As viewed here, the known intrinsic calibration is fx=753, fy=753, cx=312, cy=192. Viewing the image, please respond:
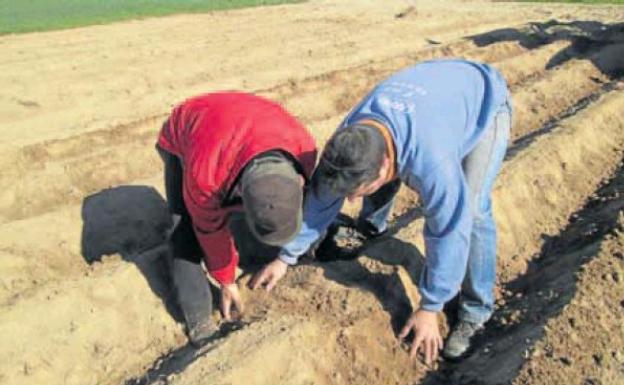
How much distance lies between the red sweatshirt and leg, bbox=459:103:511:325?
80 centimetres

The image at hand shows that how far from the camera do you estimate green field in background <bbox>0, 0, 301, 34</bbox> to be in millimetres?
14109

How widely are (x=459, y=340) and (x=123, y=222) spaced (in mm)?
2578

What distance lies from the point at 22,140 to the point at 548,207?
188 inches

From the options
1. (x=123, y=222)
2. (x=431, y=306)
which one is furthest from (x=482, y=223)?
(x=123, y=222)

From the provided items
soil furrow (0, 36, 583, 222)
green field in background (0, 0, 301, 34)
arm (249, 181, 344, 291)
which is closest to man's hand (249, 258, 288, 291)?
arm (249, 181, 344, 291)

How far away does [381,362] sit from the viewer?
12.8 ft

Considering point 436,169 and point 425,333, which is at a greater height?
point 436,169

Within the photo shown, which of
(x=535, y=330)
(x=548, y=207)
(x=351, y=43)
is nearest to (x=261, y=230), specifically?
(x=535, y=330)

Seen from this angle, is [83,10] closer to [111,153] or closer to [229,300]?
[111,153]

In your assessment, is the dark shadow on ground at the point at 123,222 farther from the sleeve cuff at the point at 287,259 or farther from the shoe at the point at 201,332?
the sleeve cuff at the point at 287,259

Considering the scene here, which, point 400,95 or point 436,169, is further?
point 400,95

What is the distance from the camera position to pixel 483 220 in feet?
12.4

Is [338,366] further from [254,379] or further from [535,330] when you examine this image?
[535,330]

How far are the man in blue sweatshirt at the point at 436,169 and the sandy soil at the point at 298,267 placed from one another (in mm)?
360
